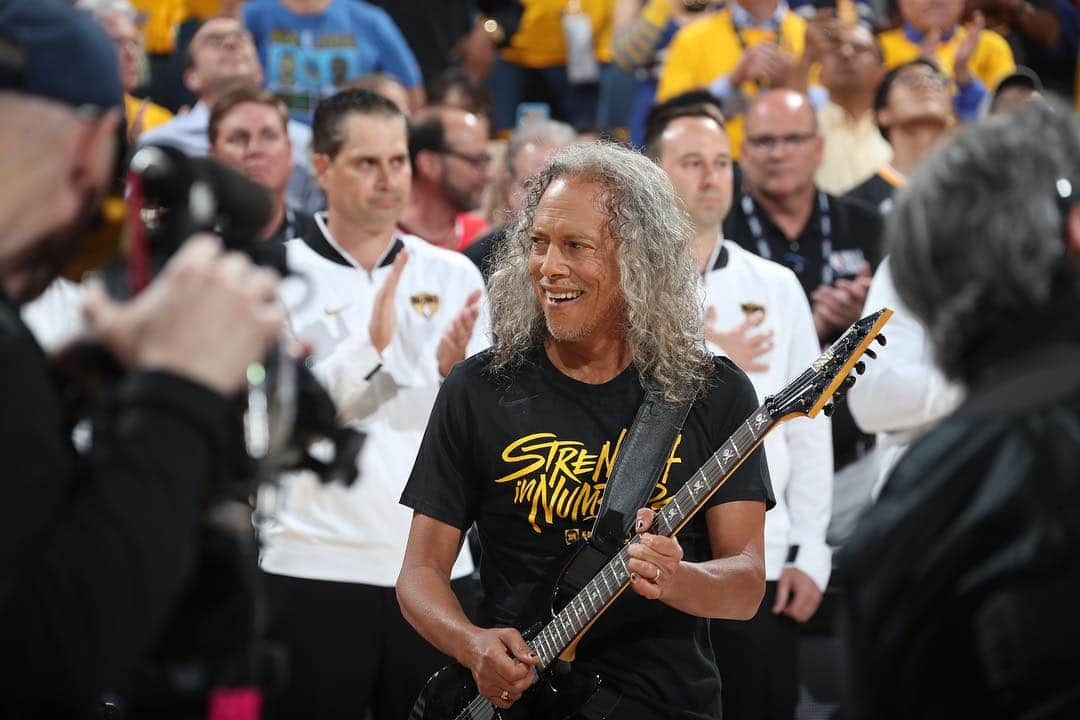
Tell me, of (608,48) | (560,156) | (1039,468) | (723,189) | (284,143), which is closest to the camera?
(1039,468)

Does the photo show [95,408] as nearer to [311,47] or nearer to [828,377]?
[828,377]

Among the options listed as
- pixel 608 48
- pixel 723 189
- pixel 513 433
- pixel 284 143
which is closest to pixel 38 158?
pixel 513 433

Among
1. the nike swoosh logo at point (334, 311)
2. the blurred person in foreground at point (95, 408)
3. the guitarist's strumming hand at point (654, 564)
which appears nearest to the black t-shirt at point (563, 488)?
the guitarist's strumming hand at point (654, 564)

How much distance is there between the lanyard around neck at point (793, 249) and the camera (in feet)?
19.7

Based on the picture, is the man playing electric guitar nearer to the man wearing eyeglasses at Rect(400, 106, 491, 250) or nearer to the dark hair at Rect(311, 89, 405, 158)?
the dark hair at Rect(311, 89, 405, 158)

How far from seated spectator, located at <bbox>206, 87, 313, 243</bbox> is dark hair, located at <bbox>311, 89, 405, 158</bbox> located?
0.48 metres

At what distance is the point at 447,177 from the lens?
261 inches

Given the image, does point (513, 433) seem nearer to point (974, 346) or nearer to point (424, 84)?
point (974, 346)

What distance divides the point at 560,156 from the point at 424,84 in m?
6.76

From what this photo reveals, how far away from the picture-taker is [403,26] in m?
10.4

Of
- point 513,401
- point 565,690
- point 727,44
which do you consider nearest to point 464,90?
point 727,44

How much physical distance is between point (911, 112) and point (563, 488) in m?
4.21

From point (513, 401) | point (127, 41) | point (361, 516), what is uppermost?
point (513, 401)

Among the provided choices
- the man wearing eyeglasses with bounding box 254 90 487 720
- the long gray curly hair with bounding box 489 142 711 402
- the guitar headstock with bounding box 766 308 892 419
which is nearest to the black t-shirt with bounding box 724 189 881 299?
the man wearing eyeglasses with bounding box 254 90 487 720
